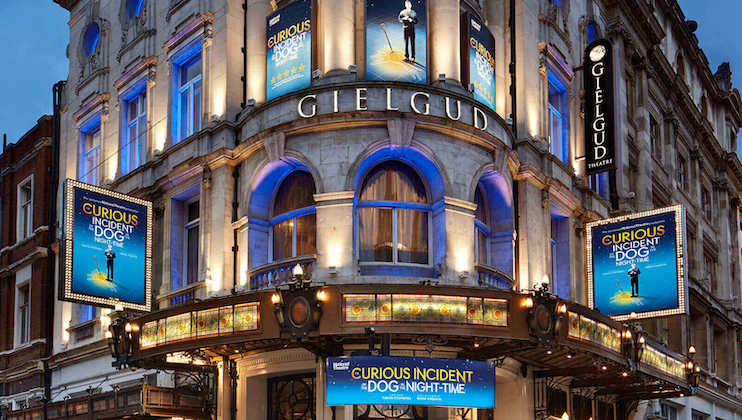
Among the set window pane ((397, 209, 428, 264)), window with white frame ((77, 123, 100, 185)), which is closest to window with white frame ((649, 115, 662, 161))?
window pane ((397, 209, 428, 264))

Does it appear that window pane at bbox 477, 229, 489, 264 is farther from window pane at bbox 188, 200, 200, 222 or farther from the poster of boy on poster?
window pane at bbox 188, 200, 200, 222

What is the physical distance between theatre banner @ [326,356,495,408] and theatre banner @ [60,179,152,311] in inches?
299

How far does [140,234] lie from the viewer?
1099 inches

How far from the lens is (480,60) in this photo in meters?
27.1

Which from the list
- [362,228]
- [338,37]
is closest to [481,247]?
[362,228]

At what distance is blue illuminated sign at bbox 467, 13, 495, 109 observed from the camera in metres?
26.7

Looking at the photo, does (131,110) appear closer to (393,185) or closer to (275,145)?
(275,145)

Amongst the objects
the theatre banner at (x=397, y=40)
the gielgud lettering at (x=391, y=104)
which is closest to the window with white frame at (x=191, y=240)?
the gielgud lettering at (x=391, y=104)

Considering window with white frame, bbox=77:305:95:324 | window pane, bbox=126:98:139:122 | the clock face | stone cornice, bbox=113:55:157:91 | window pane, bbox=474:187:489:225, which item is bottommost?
window with white frame, bbox=77:305:95:324

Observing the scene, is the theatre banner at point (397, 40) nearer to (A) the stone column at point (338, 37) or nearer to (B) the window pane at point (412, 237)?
(A) the stone column at point (338, 37)

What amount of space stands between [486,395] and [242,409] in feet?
20.4

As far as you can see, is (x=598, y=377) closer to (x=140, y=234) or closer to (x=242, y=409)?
(x=242, y=409)

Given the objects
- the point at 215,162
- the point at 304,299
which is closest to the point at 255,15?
the point at 215,162

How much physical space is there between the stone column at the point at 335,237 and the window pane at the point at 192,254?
6.00m
